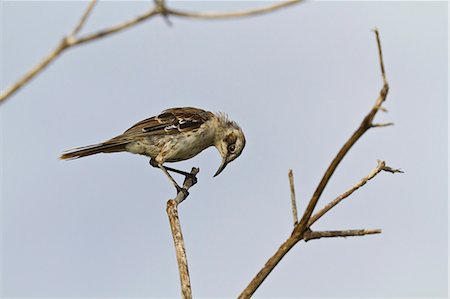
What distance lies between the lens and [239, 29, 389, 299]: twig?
354cm

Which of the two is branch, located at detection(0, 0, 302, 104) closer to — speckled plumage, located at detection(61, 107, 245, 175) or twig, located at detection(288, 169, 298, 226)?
twig, located at detection(288, 169, 298, 226)

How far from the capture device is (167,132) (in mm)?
9414

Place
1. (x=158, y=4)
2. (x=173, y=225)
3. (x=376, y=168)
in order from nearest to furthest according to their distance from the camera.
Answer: (x=158, y=4)
(x=376, y=168)
(x=173, y=225)

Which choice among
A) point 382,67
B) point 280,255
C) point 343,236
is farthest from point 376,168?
point 382,67

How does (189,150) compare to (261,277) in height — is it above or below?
above

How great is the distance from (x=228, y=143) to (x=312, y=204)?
19.1 ft

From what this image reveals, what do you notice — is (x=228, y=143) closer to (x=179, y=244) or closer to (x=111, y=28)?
(x=179, y=244)

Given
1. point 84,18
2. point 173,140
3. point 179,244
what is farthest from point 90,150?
point 84,18

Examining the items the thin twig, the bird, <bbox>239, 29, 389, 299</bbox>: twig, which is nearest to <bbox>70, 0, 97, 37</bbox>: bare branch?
<bbox>239, 29, 389, 299</bbox>: twig

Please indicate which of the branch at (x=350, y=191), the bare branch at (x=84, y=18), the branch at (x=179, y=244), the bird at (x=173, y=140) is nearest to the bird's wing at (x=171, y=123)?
the bird at (x=173, y=140)

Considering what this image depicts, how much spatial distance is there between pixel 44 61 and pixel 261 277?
8.92 ft

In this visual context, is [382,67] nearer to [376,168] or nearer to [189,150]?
[376,168]

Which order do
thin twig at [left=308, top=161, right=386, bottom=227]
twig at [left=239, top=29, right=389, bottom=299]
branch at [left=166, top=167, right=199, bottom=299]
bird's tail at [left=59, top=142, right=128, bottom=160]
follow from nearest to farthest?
twig at [left=239, top=29, right=389, bottom=299], thin twig at [left=308, top=161, right=386, bottom=227], branch at [left=166, top=167, right=199, bottom=299], bird's tail at [left=59, top=142, right=128, bottom=160]

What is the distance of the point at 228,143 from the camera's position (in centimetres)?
994
